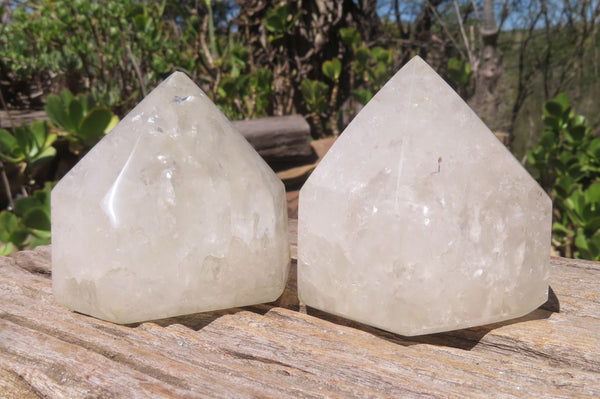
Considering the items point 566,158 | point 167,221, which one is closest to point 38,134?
point 167,221

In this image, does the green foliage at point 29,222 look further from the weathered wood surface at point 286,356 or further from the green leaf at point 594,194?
the green leaf at point 594,194

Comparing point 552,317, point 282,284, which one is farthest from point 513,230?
point 282,284

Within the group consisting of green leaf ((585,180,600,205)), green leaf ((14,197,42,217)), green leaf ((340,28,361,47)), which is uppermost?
green leaf ((340,28,361,47))

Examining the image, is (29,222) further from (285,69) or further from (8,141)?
(285,69)

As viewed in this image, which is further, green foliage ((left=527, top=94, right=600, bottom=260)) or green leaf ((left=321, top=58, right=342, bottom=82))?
green leaf ((left=321, top=58, right=342, bottom=82))

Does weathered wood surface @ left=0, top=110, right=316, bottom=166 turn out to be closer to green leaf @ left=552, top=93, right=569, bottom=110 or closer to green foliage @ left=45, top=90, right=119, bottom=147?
green foliage @ left=45, top=90, right=119, bottom=147

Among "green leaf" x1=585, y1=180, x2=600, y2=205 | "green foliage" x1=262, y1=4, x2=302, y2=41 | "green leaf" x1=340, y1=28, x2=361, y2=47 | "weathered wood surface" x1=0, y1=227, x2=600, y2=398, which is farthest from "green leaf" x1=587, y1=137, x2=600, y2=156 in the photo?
"green foliage" x1=262, y1=4, x2=302, y2=41
